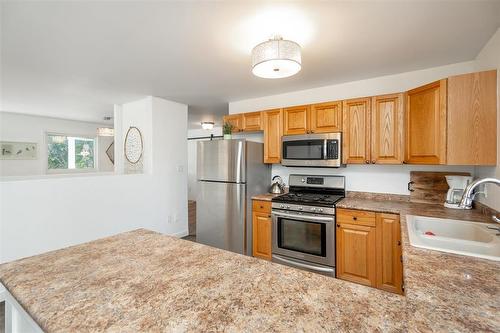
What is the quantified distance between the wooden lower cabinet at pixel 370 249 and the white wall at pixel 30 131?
6482mm

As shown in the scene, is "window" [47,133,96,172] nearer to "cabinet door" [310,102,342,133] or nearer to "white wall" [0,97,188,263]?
"white wall" [0,97,188,263]

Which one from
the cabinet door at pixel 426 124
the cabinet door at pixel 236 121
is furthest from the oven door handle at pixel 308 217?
the cabinet door at pixel 236 121

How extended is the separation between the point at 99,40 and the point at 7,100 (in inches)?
137

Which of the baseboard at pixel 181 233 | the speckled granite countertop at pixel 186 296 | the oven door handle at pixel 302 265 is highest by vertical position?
the speckled granite countertop at pixel 186 296

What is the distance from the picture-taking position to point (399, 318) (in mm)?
653

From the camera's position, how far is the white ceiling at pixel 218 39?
1.56 m

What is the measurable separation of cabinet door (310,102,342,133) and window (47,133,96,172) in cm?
607

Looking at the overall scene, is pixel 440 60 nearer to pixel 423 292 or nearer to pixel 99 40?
pixel 423 292

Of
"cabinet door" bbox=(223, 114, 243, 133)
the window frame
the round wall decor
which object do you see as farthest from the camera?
the window frame

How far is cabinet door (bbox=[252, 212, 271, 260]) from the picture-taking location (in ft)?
9.46

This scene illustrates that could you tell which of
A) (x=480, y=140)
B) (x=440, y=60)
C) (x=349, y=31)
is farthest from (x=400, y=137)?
(x=349, y=31)

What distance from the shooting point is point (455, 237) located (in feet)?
5.85

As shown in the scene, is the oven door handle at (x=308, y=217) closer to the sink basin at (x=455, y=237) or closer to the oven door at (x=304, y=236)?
the oven door at (x=304, y=236)

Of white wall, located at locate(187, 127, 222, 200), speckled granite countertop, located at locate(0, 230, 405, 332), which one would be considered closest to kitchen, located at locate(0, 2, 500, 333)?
speckled granite countertop, located at locate(0, 230, 405, 332)
